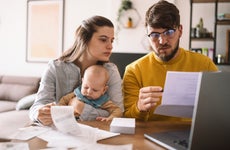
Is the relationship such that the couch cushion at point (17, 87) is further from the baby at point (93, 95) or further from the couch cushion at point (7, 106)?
the baby at point (93, 95)

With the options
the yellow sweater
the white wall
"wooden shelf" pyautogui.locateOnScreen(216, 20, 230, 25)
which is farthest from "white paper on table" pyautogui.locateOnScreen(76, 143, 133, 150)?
the white wall

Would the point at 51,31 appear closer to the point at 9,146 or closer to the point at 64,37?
the point at 64,37

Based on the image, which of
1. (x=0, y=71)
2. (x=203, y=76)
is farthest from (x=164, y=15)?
(x=0, y=71)

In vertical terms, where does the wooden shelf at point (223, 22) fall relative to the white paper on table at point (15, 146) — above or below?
above

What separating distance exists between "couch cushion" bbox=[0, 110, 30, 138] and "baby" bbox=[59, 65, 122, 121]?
137cm

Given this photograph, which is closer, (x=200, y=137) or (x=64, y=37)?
(x=200, y=137)

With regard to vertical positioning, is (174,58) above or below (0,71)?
above

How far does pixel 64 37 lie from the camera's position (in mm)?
4520

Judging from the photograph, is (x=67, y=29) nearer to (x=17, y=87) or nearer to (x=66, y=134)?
(x=17, y=87)

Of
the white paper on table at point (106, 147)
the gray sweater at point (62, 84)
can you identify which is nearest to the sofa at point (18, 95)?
the gray sweater at point (62, 84)

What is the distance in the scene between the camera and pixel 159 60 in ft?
5.48

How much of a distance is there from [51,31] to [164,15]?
11.0 ft

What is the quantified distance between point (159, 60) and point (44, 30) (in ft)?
11.1

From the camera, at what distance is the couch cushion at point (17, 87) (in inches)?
167
